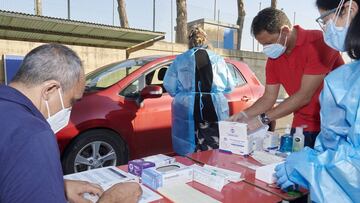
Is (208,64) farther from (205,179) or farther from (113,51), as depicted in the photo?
(113,51)

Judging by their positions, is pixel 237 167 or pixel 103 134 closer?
pixel 237 167

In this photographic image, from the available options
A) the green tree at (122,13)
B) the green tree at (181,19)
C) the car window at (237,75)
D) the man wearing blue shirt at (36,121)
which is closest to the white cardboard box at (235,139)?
the man wearing blue shirt at (36,121)

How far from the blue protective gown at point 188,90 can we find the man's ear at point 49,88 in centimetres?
198

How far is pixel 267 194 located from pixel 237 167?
0.45 meters

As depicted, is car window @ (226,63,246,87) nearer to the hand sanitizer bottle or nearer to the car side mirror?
the car side mirror

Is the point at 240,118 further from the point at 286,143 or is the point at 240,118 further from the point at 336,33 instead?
the point at 336,33

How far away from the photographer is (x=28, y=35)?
30.6ft

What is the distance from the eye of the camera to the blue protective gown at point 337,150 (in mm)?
1197

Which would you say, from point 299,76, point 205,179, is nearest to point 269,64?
point 299,76

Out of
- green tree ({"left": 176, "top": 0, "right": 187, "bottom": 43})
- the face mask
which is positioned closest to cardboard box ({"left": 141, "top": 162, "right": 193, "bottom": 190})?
the face mask

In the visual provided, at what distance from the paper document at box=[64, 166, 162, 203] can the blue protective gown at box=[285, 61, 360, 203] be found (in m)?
0.73

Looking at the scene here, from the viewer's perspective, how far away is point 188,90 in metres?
3.23

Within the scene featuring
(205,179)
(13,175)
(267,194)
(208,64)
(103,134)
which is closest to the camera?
(13,175)

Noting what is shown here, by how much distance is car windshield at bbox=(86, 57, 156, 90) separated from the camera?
4047 millimetres
